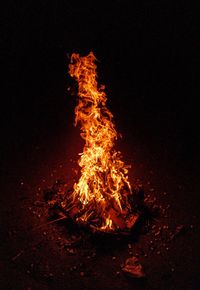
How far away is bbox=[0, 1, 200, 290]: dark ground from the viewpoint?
5305 millimetres

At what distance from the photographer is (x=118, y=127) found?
25.1 feet

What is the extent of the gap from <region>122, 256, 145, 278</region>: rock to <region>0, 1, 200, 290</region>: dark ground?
0.11 metres

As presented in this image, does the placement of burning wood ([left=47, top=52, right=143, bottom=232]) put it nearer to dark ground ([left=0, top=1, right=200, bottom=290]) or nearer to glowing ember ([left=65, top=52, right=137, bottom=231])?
glowing ember ([left=65, top=52, right=137, bottom=231])

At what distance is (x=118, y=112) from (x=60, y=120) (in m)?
1.22

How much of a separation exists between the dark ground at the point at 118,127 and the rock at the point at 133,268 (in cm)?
11

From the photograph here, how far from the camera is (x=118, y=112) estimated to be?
799 cm

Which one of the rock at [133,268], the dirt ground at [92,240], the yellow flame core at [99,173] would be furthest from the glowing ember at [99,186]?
the rock at [133,268]

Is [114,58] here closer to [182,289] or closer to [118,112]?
[118,112]

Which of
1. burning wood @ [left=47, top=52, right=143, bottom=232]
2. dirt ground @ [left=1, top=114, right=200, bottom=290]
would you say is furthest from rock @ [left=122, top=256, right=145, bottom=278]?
burning wood @ [left=47, top=52, right=143, bottom=232]

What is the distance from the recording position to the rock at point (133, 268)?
5.11m

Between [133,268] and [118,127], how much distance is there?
3.19 metres

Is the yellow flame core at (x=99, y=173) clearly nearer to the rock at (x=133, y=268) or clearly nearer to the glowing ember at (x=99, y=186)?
the glowing ember at (x=99, y=186)

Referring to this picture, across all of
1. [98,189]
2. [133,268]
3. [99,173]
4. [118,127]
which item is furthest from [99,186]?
[118,127]

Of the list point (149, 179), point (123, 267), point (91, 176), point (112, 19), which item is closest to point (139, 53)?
point (112, 19)
